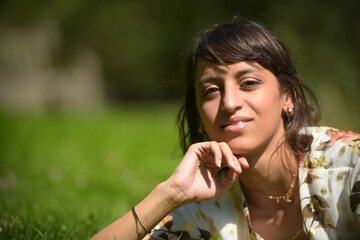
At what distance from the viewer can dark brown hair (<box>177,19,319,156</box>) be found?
2.30 meters

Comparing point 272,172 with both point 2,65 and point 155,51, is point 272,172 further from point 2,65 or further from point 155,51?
point 2,65

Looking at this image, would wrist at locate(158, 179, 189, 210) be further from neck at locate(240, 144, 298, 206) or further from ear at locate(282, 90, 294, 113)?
ear at locate(282, 90, 294, 113)

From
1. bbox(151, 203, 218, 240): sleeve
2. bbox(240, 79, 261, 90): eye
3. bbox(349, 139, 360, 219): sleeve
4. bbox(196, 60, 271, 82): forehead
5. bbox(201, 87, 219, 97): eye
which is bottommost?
bbox(151, 203, 218, 240): sleeve

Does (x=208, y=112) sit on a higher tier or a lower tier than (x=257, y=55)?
lower

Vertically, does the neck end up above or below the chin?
below

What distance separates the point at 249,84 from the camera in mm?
2275

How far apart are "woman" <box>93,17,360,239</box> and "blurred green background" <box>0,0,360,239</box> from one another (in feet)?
2.13


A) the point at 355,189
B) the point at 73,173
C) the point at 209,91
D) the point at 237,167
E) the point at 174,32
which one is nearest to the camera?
the point at 355,189

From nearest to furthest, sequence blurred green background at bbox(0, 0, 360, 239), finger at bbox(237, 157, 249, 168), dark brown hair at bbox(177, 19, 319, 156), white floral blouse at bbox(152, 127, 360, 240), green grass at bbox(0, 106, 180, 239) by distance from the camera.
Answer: white floral blouse at bbox(152, 127, 360, 240), finger at bbox(237, 157, 249, 168), dark brown hair at bbox(177, 19, 319, 156), green grass at bbox(0, 106, 180, 239), blurred green background at bbox(0, 0, 360, 239)

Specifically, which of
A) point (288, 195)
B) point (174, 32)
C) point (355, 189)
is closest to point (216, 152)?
point (288, 195)

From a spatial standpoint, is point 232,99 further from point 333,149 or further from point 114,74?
point 114,74

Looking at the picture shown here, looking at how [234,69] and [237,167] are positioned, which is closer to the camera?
[237,167]

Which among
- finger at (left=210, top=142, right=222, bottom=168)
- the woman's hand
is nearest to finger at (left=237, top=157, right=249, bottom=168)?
the woman's hand

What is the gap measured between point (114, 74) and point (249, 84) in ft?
82.6
